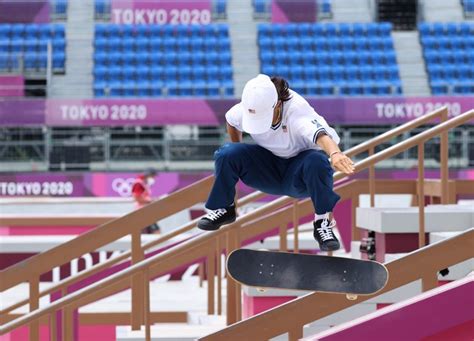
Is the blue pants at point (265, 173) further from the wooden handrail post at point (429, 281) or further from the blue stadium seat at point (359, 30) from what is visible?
the blue stadium seat at point (359, 30)

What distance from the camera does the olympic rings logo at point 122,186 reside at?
23.1 metres

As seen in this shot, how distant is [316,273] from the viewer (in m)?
5.28

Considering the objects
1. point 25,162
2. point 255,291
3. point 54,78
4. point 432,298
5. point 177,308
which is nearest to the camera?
point 432,298

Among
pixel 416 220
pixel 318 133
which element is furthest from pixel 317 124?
pixel 416 220

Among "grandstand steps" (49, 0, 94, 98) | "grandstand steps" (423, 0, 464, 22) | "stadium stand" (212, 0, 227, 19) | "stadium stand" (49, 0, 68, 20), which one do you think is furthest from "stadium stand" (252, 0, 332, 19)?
"stadium stand" (49, 0, 68, 20)

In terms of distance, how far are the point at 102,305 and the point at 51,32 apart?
19918 mm

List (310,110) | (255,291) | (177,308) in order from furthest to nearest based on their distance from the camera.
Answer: (177,308)
(255,291)
(310,110)

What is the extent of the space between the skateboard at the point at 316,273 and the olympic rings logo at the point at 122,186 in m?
17.9

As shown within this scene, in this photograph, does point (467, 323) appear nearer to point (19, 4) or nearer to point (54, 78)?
point (54, 78)

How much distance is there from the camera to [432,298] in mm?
5758

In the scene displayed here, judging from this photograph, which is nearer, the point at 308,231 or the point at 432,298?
the point at 432,298

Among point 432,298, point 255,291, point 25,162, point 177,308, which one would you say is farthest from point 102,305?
point 25,162

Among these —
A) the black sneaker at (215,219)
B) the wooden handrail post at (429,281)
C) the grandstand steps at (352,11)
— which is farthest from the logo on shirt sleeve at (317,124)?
the grandstand steps at (352,11)

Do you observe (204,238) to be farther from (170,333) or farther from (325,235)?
(325,235)
